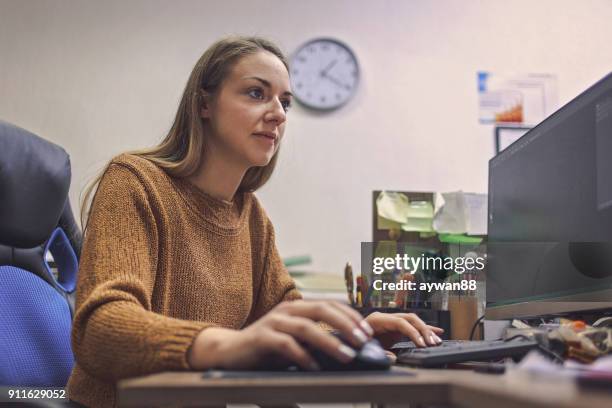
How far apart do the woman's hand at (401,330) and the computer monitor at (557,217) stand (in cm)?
26

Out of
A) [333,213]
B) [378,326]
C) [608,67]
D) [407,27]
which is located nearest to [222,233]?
[378,326]

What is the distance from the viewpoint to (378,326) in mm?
1088

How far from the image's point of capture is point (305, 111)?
9.73ft

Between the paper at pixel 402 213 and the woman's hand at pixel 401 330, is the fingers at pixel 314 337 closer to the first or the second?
the woman's hand at pixel 401 330

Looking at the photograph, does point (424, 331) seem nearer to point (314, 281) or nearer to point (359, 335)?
point (359, 335)

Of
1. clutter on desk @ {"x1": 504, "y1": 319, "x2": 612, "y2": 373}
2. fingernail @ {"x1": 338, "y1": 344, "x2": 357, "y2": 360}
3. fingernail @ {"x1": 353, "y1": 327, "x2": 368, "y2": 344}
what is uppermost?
fingernail @ {"x1": 353, "y1": 327, "x2": 368, "y2": 344}

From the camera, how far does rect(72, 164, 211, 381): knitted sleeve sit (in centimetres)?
67

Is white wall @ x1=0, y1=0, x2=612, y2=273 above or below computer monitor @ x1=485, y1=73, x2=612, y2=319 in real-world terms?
above

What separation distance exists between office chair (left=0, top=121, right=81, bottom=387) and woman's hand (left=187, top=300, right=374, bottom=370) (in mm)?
590

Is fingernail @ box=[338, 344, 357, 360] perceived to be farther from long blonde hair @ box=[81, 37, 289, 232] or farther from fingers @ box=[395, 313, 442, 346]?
long blonde hair @ box=[81, 37, 289, 232]

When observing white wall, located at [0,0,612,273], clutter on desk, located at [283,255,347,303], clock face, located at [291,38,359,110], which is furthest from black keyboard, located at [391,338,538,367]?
clock face, located at [291,38,359,110]

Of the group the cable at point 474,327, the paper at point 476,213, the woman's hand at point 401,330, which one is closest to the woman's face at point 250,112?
the woman's hand at point 401,330

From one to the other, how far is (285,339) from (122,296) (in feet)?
1.00

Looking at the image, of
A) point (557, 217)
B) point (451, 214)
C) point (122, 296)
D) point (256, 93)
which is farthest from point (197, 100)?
point (451, 214)
